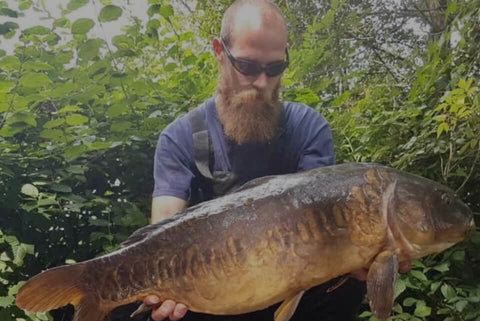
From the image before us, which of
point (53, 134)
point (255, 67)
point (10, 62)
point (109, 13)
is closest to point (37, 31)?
point (10, 62)

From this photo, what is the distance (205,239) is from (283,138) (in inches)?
35.4

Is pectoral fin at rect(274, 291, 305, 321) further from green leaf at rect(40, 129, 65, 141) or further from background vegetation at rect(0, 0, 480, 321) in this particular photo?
green leaf at rect(40, 129, 65, 141)

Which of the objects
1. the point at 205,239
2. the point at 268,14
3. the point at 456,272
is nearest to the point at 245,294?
the point at 205,239

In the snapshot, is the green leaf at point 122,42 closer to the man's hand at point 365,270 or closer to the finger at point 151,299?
the finger at point 151,299

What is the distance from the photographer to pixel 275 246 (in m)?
1.39

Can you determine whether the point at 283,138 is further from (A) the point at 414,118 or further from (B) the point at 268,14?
(A) the point at 414,118

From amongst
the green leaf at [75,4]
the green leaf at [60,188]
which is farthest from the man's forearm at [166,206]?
the green leaf at [75,4]

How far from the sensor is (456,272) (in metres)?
2.40

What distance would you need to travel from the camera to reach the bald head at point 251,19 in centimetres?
216

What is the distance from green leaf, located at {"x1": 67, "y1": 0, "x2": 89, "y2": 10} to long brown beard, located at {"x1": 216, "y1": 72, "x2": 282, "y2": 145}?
2.50 feet

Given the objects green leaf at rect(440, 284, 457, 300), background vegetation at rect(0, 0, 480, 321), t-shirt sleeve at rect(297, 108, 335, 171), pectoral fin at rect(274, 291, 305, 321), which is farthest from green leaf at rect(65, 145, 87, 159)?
green leaf at rect(440, 284, 457, 300)

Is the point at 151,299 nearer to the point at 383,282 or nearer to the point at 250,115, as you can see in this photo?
the point at 383,282

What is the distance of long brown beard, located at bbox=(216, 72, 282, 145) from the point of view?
85.4 inches

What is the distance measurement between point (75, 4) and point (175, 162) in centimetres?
86
